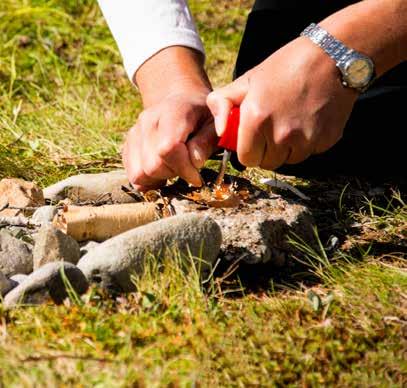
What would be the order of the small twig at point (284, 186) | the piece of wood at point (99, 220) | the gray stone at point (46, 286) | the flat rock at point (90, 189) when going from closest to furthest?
the gray stone at point (46, 286) < the piece of wood at point (99, 220) < the flat rock at point (90, 189) < the small twig at point (284, 186)

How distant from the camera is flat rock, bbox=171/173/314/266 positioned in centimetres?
188

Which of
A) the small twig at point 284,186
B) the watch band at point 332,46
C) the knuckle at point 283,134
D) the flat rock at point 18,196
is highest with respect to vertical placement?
the watch band at point 332,46

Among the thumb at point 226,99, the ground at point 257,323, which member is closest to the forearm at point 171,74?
the thumb at point 226,99

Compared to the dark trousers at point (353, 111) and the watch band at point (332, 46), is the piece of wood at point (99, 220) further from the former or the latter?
the dark trousers at point (353, 111)

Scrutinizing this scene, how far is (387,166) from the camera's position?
2641mm

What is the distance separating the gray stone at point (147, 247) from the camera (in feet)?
5.49

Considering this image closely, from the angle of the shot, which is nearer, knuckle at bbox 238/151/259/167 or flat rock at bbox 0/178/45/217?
knuckle at bbox 238/151/259/167

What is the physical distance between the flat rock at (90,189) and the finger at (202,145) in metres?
0.41

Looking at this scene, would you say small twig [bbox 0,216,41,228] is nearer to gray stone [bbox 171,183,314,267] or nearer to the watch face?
gray stone [bbox 171,183,314,267]

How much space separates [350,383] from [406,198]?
1.11m

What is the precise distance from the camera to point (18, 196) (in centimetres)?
218

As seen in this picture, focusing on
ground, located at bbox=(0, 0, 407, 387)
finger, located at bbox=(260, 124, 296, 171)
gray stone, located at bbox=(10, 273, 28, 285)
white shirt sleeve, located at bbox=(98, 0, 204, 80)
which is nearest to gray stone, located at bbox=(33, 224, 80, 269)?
gray stone, located at bbox=(10, 273, 28, 285)

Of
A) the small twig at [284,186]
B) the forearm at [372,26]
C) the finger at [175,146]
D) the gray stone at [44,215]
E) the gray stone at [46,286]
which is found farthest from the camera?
the small twig at [284,186]

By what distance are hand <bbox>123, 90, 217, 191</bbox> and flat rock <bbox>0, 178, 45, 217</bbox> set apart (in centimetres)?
36
